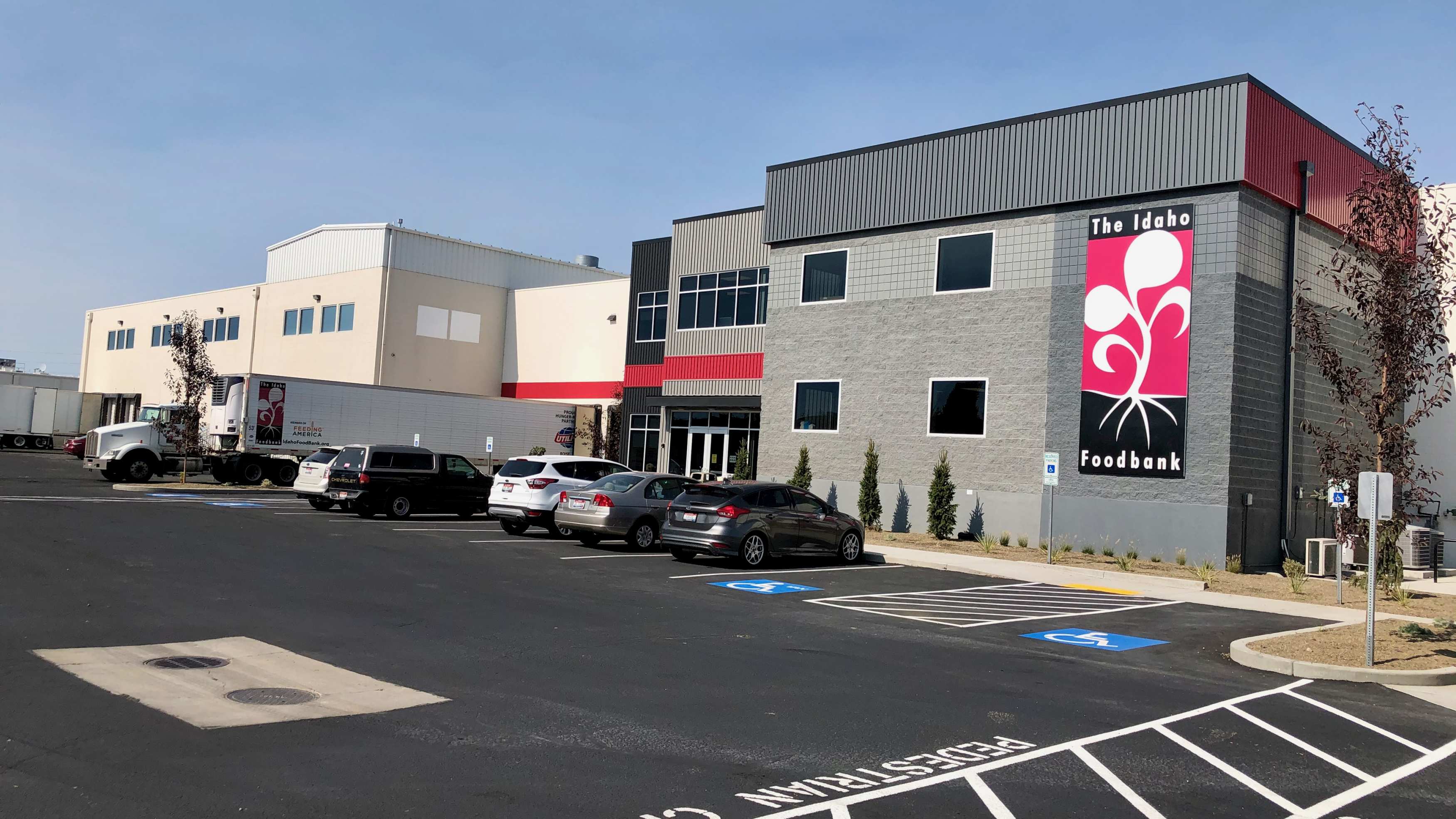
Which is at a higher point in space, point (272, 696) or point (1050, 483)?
point (1050, 483)

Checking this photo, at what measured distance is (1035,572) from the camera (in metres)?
20.5

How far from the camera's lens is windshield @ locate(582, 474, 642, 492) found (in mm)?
21391

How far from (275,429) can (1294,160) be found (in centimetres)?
2999

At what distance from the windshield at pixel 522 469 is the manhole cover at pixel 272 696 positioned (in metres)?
15.0

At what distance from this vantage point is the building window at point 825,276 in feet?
98.8

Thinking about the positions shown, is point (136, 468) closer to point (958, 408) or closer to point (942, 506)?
point (942, 506)

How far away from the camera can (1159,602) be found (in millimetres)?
17359

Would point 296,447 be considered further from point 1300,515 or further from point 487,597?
point 1300,515

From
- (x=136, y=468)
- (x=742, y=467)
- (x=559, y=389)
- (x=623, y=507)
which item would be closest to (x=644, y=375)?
(x=742, y=467)

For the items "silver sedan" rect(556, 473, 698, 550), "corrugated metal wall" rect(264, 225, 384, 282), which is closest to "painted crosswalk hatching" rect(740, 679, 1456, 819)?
"silver sedan" rect(556, 473, 698, 550)

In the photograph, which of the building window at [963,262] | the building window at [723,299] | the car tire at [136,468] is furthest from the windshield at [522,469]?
the car tire at [136,468]

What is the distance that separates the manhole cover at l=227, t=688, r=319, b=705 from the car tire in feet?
105

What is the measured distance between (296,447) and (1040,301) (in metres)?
24.1

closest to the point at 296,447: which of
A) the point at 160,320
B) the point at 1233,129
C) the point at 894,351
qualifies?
the point at 894,351
